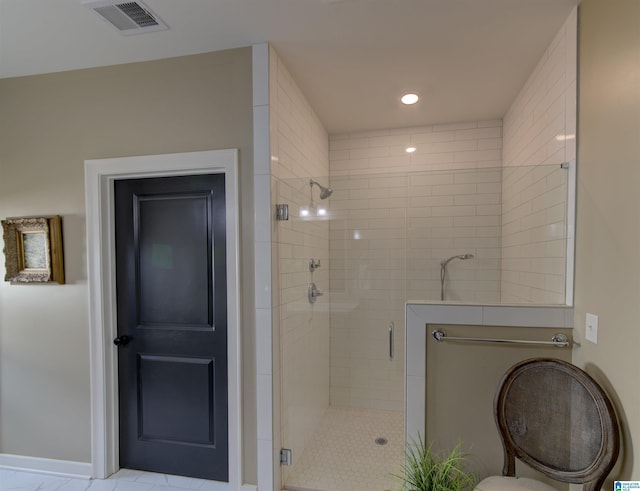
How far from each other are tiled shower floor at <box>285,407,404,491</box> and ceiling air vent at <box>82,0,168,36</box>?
272 cm

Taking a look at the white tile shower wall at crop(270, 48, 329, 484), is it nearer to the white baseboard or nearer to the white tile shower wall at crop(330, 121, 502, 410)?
the white tile shower wall at crop(330, 121, 502, 410)

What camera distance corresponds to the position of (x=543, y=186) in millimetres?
1881

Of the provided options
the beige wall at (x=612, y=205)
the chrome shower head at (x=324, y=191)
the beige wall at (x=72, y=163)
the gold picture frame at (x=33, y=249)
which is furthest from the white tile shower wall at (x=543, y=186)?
the gold picture frame at (x=33, y=249)

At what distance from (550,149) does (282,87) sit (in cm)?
168

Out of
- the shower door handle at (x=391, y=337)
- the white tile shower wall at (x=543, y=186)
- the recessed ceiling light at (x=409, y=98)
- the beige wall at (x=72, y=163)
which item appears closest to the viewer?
the white tile shower wall at (x=543, y=186)

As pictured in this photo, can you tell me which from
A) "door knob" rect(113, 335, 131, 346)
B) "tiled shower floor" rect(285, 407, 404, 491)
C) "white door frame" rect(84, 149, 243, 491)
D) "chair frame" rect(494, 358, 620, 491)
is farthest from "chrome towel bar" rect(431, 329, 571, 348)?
"door knob" rect(113, 335, 131, 346)

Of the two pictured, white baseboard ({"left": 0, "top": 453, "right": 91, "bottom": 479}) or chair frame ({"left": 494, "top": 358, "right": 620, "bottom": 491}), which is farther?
white baseboard ({"left": 0, "top": 453, "right": 91, "bottom": 479})

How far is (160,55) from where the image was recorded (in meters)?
2.02

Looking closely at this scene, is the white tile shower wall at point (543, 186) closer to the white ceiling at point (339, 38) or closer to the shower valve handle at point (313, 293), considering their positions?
the white ceiling at point (339, 38)

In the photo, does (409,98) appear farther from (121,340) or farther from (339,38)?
(121,340)

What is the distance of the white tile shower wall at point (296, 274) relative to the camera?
2018 mm

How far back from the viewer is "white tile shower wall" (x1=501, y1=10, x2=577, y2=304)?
1.73 metres

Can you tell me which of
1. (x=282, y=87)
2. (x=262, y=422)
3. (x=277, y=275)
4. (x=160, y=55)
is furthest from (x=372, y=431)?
(x=160, y=55)

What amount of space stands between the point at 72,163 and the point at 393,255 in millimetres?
2266
